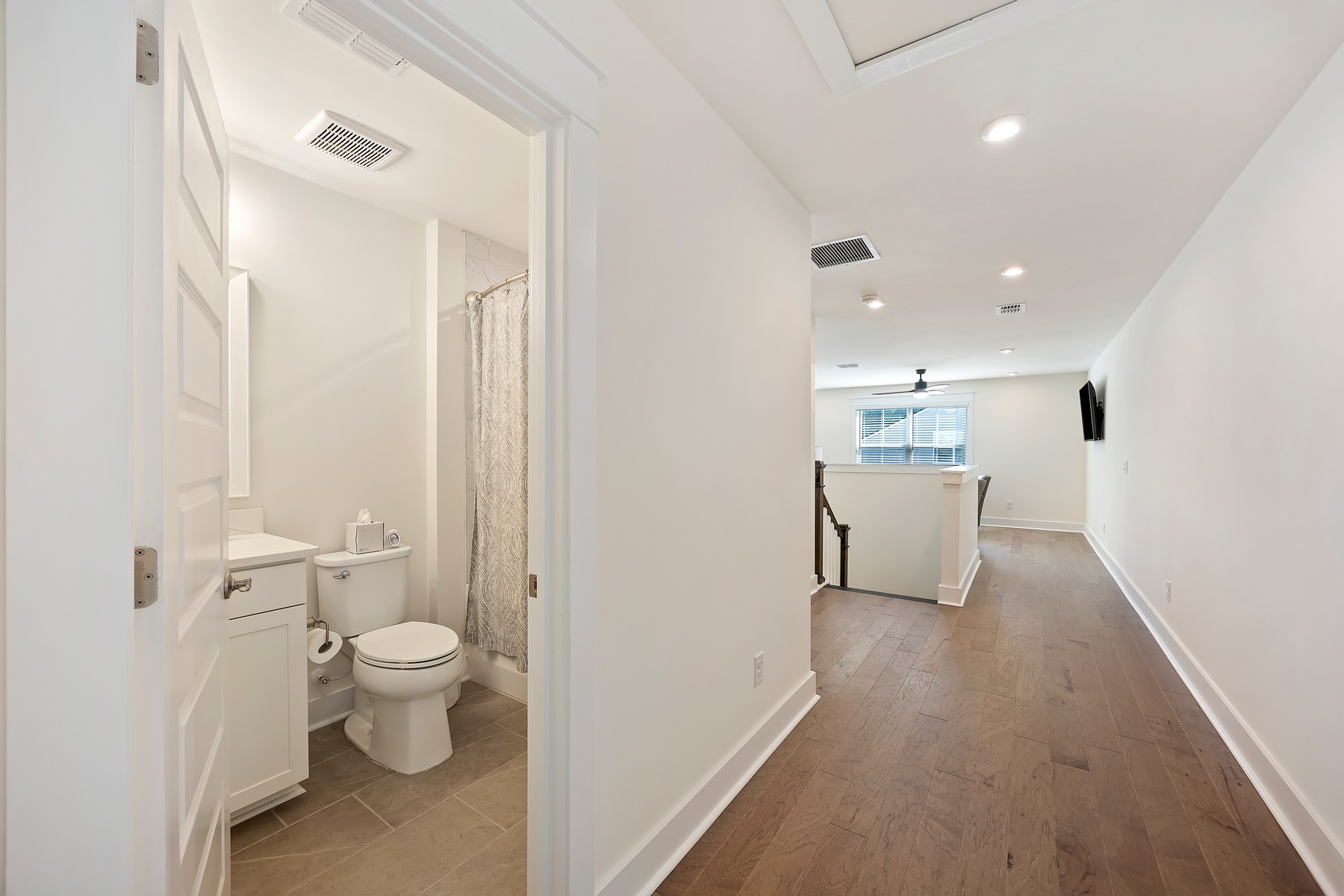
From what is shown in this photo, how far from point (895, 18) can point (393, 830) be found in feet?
9.18

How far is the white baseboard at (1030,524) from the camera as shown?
8.10m

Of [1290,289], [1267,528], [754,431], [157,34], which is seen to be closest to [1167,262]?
[1290,289]

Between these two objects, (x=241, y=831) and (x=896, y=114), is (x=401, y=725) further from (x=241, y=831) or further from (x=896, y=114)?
(x=896, y=114)

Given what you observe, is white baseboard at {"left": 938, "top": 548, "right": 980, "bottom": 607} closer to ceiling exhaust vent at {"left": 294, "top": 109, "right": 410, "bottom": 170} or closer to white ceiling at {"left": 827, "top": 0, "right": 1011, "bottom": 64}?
white ceiling at {"left": 827, "top": 0, "right": 1011, "bottom": 64}

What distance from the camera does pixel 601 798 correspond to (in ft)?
4.50

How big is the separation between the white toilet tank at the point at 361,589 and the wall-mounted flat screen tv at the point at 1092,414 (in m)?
7.15

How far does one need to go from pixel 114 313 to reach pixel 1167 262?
4596 millimetres

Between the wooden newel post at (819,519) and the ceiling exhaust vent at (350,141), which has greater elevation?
the ceiling exhaust vent at (350,141)

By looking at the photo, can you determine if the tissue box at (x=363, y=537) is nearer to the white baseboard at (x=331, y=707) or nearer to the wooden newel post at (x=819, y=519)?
the white baseboard at (x=331, y=707)

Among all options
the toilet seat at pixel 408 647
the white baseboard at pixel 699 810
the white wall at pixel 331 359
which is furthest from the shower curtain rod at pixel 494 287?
the white baseboard at pixel 699 810

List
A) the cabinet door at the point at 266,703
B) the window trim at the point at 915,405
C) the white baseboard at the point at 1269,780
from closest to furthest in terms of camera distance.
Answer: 1. the white baseboard at the point at 1269,780
2. the cabinet door at the point at 266,703
3. the window trim at the point at 915,405

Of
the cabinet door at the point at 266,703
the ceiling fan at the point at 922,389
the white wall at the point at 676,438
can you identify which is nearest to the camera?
the white wall at the point at 676,438

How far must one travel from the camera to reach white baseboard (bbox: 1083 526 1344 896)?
152 cm

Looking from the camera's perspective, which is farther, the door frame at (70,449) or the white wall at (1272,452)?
the white wall at (1272,452)
